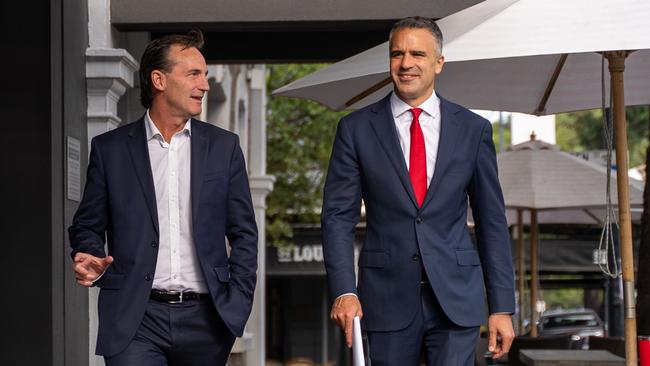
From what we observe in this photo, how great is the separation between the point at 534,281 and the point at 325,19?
672 cm

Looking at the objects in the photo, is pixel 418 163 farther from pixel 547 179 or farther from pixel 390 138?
pixel 547 179

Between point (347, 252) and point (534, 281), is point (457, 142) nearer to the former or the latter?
point (347, 252)

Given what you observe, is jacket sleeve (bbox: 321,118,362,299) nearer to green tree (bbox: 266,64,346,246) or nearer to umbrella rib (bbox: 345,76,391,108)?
umbrella rib (bbox: 345,76,391,108)

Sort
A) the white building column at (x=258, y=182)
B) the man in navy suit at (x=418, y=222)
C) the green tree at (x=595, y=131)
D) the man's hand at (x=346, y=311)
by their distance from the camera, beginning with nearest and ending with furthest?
the man's hand at (x=346, y=311), the man in navy suit at (x=418, y=222), the white building column at (x=258, y=182), the green tree at (x=595, y=131)

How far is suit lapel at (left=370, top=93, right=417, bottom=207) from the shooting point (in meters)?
4.97

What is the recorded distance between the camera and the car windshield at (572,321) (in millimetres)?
34375

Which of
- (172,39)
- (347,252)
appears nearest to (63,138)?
(172,39)

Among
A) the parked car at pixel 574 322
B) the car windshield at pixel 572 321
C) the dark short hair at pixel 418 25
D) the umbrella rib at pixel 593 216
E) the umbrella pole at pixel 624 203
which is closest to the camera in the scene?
the dark short hair at pixel 418 25

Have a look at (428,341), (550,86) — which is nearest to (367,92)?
(550,86)

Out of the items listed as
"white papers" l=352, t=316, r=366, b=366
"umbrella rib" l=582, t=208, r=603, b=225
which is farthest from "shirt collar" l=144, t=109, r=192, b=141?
"umbrella rib" l=582, t=208, r=603, b=225

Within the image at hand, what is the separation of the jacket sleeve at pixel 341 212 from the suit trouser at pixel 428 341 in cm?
23

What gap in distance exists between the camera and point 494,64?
8.78 meters

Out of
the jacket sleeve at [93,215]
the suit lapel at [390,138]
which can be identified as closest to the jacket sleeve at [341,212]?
the suit lapel at [390,138]

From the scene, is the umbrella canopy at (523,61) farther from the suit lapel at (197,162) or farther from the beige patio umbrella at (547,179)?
the beige patio umbrella at (547,179)
